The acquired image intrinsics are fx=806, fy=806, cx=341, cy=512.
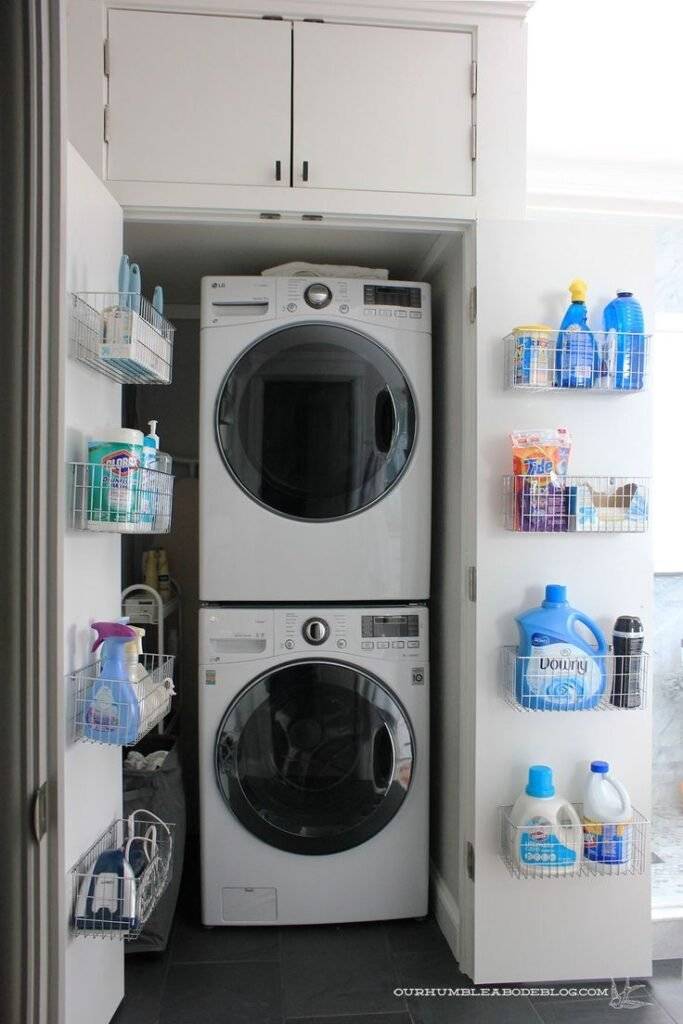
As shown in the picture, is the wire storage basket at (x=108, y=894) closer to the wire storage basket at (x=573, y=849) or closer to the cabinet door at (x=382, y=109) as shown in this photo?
the wire storage basket at (x=573, y=849)

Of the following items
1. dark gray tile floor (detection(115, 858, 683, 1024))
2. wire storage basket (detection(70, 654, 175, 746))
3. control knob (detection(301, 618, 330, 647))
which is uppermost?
control knob (detection(301, 618, 330, 647))

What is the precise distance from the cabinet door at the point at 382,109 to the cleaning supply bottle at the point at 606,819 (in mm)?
1518

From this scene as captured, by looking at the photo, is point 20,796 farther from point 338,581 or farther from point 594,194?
point 594,194

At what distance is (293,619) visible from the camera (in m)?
2.26

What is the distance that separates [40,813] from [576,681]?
124cm

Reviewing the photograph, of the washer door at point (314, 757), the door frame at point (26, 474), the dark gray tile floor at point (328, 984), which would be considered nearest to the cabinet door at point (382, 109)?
the door frame at point (26, 474)

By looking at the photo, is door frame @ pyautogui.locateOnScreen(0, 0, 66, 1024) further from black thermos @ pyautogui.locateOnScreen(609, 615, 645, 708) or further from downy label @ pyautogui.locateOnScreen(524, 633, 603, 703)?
black thermos @ pyautogui.locateOnScreen(609, 615, 645, 708)

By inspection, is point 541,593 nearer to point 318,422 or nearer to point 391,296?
point 318,422

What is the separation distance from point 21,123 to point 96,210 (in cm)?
59

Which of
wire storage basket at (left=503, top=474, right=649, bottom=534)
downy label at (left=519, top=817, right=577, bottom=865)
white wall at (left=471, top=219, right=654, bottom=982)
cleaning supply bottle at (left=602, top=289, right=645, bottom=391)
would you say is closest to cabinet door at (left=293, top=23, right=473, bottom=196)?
white wall at (left=471, top=219, right=654, bottom=982)

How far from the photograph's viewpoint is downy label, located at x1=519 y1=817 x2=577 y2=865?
190 cm

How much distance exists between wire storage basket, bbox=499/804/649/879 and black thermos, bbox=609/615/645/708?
293 mm

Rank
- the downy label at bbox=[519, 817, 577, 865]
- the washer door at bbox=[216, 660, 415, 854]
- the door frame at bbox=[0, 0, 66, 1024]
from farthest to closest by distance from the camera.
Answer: the washer door at bbox=[216, 660, 415, 854]
the downy label at bbox=[519, 817, 577, 865]
the door frame at bbox=[0, 0, 66, 1024]

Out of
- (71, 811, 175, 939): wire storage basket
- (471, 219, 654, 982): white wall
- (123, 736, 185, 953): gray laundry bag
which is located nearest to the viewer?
(71, 811, 175, 939): wire storage basket
